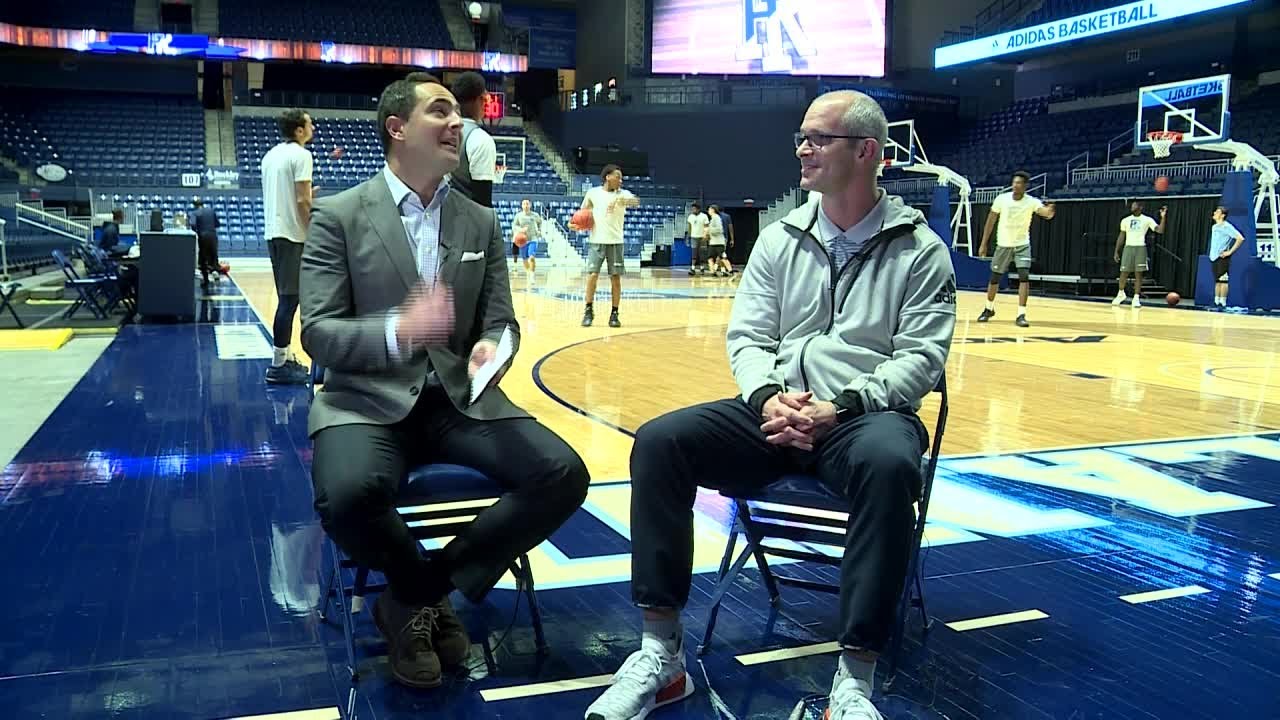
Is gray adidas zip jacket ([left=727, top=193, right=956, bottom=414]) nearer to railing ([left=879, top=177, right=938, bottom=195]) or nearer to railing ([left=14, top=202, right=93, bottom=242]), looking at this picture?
railing ([left=14, top=202, right=93, bottom=242])

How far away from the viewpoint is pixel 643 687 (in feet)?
7.91

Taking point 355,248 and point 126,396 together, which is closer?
point 355,248

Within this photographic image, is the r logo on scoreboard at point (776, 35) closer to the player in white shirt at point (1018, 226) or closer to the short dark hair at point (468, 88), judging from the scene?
the player in white shirt at point (1018, 226)

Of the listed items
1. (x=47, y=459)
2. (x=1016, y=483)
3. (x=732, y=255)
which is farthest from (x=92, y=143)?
(x=1016, y=483)

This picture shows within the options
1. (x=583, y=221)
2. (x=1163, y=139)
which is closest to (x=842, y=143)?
(x=583, y=221)

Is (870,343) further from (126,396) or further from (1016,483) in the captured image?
(126,396)

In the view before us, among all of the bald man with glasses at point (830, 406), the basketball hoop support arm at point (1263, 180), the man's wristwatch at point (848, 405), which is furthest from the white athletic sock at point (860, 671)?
the basketball hoop support arm at point (1263, 180)

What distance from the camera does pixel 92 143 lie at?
28.0m

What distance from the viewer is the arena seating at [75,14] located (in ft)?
99.4

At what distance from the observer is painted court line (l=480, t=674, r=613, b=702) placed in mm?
2508

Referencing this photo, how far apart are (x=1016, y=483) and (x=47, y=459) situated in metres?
4.24

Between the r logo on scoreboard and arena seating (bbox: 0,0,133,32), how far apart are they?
1793 centimetres

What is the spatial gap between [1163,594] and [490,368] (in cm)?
215

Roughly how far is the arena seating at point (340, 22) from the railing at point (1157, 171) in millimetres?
20177
